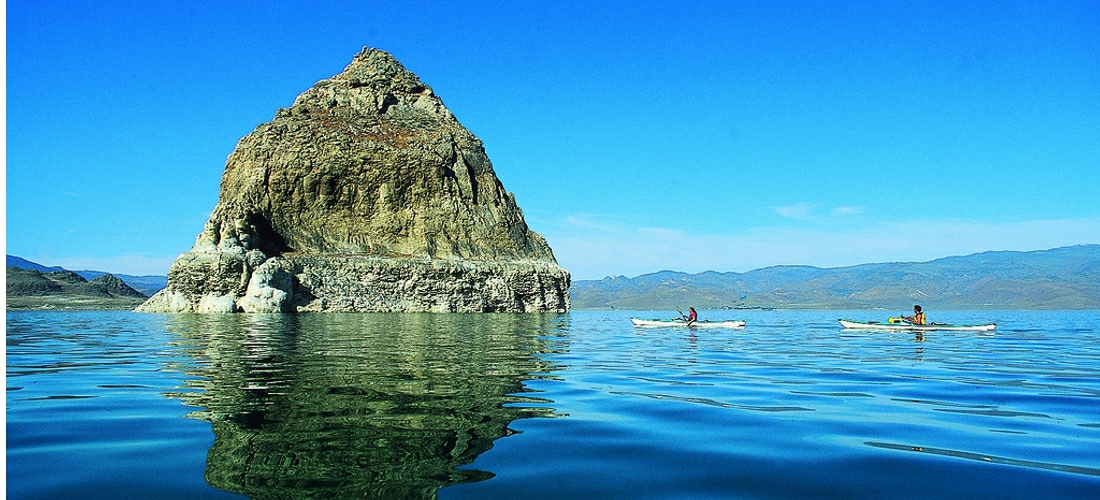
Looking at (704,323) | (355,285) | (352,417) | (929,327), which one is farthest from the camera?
(355,285)

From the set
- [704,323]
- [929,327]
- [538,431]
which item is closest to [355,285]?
[704,323]

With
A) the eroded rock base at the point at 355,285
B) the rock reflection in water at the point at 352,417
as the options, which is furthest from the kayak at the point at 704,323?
the eroded rock base at the point at 355,285

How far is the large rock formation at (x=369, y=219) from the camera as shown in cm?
7381

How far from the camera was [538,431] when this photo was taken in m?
8.09

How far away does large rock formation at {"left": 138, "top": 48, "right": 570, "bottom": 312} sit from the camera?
73.8 m

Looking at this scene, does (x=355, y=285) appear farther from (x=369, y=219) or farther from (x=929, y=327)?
(x=929, y=327)

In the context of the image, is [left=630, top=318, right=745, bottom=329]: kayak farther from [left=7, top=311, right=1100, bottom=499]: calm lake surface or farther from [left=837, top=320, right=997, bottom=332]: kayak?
[left=7, top=311, right=1100, bottom=499]: calm lake surface

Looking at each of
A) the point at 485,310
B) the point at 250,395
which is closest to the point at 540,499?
the point at 250,395

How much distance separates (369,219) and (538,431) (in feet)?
273

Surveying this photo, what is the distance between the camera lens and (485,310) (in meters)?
80.2

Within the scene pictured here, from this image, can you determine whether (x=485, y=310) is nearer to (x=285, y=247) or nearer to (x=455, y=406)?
(x=285, y=247)

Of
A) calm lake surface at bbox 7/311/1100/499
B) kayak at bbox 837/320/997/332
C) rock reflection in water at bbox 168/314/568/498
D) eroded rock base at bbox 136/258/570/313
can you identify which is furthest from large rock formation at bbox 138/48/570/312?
calm lake surface at bbox 7/311/1100/499

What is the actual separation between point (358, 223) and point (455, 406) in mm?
81623

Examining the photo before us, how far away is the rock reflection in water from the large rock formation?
59.0 m
